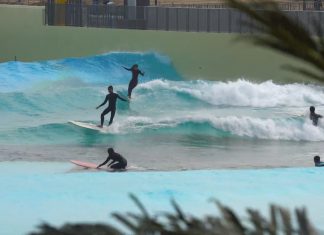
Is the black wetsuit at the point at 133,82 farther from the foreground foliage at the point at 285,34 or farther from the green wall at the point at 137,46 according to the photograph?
the foreground foliage at the point at 285,34

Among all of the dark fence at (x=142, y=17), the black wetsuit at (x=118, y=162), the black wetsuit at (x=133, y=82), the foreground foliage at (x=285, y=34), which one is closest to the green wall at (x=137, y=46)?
the dark fence at (x=142, y=17)

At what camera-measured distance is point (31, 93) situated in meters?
27.7

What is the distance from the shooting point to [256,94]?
26672 mm

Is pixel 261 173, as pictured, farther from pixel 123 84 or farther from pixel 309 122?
pixel 123 84

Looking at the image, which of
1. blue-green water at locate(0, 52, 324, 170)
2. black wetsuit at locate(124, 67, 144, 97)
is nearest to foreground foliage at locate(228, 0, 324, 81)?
blue-green water at locate(0, 52, 324, 170)

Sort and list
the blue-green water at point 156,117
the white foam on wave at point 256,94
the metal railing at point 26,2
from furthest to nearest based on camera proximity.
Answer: the metal railing at point 26,2, the white foam on wave at point 256,94, the blue-green water at point 156,117

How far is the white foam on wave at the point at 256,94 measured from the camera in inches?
1029

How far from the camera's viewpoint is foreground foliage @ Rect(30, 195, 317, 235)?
2602 millimetres

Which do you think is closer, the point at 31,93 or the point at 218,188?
the point at 218,188

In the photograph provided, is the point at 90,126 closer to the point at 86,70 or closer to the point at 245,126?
the point at 245,126

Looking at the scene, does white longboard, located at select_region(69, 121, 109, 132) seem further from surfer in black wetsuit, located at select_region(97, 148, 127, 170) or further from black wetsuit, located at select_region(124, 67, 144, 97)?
surfer in black wetsuit, located at select_region(97, 148, 127, 170)

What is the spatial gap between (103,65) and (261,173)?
58.8ft

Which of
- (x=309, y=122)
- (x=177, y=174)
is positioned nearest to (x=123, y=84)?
(x=309, y=122)

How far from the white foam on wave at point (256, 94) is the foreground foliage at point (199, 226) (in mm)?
23200
